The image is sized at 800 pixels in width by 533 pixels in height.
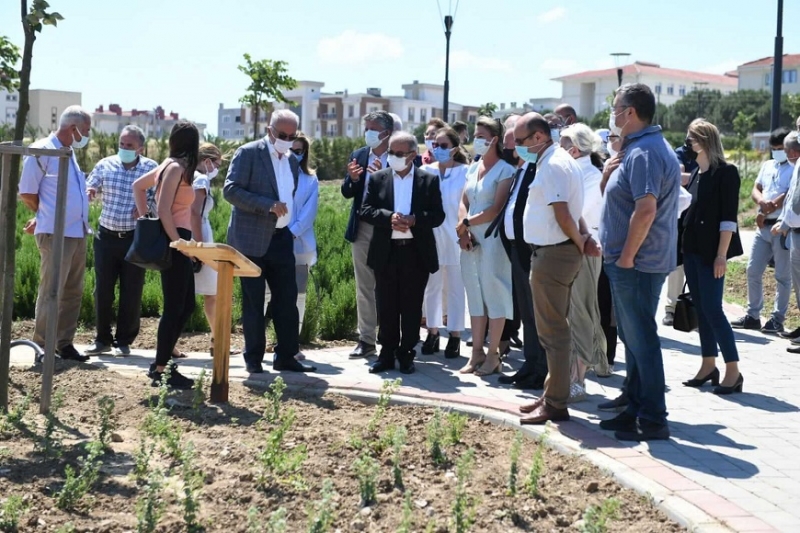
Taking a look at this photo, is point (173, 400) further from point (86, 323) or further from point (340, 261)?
point (340, 261)

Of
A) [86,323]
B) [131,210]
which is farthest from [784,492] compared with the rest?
[86,323]

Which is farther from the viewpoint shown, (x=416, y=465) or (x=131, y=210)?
(x=131, y=210)

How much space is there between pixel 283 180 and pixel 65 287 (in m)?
2.10

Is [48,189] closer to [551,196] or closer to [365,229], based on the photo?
[365,229]

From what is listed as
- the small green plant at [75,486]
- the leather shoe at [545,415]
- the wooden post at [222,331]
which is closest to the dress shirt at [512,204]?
the leather shoe at [545,415]

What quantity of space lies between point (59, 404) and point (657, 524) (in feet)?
12.1

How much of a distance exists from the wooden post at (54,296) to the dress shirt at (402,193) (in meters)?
2.96

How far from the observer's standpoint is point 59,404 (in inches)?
251

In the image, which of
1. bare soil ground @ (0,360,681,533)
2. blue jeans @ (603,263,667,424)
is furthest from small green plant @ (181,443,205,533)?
blue jeans @ (603,263,667,424)

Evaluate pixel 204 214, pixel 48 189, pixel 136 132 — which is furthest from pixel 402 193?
pixel 48 189

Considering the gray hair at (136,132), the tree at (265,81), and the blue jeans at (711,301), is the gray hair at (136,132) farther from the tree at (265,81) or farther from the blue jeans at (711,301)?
the tree at (265,81)

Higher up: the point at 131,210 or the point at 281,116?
the point at 281,116

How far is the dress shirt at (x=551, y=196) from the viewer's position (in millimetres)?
6383

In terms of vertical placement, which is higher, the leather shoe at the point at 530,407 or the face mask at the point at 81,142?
the face mask at the point at 81,142
